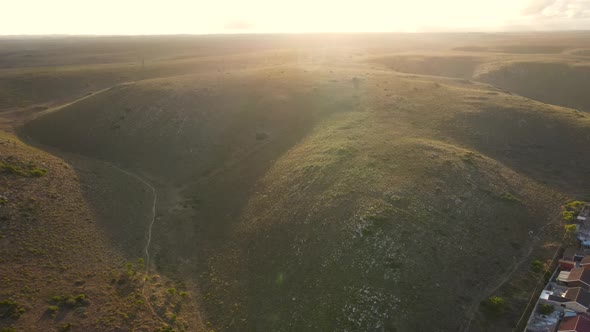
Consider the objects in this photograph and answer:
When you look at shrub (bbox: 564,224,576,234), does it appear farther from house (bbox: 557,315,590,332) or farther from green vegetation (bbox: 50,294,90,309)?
green vegetation (bbox: 50,294,90,309)

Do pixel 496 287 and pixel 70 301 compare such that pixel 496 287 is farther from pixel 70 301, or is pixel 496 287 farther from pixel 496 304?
pixel 70 301

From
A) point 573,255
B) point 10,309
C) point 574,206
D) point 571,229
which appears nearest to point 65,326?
point 10,309

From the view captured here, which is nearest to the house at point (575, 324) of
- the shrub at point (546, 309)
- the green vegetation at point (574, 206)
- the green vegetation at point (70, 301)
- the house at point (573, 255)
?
the shrub at point (546, 309)

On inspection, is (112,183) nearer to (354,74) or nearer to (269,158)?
(269,158)

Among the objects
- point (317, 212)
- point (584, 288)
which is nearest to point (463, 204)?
point (584, 288)

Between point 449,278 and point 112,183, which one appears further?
point 112,183

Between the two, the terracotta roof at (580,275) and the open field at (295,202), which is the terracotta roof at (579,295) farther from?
the open field at (295,202)
